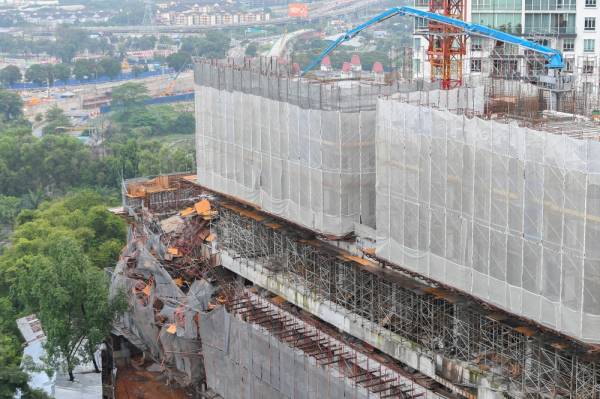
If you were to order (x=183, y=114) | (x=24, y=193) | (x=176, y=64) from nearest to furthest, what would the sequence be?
(x=24, y=193), (x=183, y=114), (x=176, y=64)

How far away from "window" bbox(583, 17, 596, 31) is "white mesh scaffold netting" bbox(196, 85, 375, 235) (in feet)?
82.0

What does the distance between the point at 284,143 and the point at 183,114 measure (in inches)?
4008

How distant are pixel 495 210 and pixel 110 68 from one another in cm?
15915

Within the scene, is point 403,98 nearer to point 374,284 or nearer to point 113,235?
point 374,284

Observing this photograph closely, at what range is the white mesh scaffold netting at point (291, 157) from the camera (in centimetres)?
3403

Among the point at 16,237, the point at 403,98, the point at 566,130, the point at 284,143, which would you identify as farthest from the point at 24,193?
the point at 566,130

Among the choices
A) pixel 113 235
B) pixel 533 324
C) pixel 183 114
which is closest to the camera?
pixel 533 324

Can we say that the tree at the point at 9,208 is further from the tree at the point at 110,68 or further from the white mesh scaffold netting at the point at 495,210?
the tree at the point at 110,68

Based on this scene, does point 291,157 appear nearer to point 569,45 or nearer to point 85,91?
point 569,45

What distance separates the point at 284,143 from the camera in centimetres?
3706

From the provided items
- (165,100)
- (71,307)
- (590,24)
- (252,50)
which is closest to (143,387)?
(71,307)

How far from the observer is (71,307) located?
41.9 meters

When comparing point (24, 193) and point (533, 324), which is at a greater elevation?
point (533, 324)

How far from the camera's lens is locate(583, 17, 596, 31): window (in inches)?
2304
